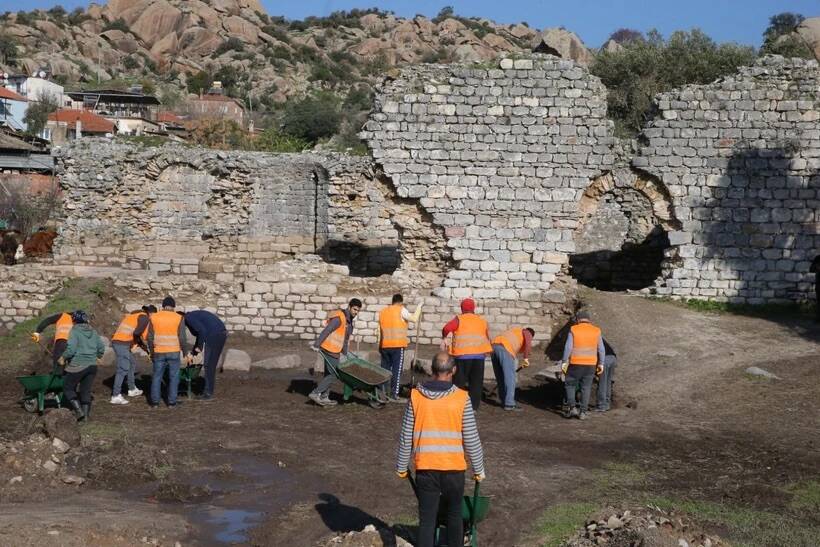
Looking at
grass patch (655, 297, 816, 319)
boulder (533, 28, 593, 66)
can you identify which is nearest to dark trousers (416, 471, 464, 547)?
grass patch (655, 297, 816, 319)

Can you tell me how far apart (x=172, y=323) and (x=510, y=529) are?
598cm

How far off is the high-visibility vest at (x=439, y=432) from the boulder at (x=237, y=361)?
342 inches

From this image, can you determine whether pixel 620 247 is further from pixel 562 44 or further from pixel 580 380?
pixel 562 44

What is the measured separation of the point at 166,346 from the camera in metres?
12.2

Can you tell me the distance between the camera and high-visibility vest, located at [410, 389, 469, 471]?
641 centimetres

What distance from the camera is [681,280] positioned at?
57.7 feet

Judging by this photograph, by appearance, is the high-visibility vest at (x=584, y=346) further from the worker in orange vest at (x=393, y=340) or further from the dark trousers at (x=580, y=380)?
the worker in orange vest at (x=393, y=340)

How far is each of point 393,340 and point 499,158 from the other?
18.5 ft

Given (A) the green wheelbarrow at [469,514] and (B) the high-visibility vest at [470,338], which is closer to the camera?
(A) the green wheelbarrow at [469,514]

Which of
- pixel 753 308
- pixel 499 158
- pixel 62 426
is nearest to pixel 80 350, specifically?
pixel 62 426

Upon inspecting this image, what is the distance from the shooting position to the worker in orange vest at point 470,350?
1223cm

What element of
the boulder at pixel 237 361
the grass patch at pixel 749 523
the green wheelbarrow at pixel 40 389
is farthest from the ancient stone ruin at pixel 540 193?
the grass patch at pixel 749 523

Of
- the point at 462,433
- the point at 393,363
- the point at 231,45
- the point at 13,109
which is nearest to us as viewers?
the point at 462,433

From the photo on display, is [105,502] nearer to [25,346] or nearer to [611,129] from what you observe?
[25,346]
